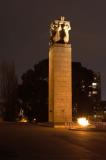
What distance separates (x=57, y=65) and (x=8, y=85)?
22159mm

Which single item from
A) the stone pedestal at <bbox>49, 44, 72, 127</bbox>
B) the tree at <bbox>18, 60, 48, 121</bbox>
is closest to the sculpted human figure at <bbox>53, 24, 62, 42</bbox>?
the stone pedestal at <bbox>49, 44, 72, 127</bbox>

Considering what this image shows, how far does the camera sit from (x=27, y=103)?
241ft

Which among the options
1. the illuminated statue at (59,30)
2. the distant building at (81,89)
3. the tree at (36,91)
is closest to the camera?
the illuminated statue at (59,30)

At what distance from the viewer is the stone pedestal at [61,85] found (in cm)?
5481

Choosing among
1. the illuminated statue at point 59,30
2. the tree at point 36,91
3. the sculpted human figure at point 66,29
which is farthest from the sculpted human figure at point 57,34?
the tree at point 36,91

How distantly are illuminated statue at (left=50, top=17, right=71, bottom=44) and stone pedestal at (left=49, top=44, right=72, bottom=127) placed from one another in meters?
2.13

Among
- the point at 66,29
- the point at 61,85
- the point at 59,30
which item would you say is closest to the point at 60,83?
the point at 61,85

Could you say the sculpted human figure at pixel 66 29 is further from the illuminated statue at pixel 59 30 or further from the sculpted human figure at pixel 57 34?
the sculpted human figure at pixel 57 34

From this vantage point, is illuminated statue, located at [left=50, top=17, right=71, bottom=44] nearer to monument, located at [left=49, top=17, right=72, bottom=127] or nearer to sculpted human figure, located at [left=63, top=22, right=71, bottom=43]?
sculpted human figure, located at [left=63, top=22, right=71, bottom=43]

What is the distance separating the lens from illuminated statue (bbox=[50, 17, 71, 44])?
190 feet

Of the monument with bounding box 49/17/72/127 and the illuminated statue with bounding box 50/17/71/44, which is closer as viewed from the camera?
the monument with bounding box 49/17/72/127

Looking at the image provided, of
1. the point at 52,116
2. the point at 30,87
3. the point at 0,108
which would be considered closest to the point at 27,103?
the point at 30,87

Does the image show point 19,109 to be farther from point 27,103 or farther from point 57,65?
point 57,65

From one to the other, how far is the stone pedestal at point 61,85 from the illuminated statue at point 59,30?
6.98ft
